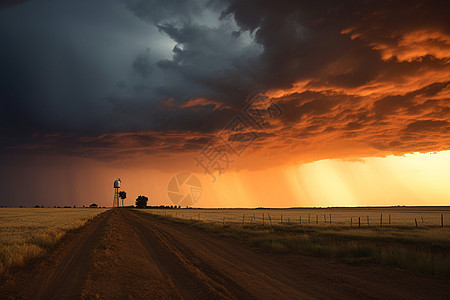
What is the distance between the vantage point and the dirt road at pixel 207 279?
27.5 feet

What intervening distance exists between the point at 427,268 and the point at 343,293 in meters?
5.46

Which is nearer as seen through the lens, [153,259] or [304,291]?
[304,291]

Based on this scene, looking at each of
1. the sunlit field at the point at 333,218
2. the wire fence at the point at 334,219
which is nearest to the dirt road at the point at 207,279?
the wire fence at the point at 334,219

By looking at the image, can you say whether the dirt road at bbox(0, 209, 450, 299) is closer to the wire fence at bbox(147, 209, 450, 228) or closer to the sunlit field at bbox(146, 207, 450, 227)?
the wire fence at bbox(147, 209, 450, 228)

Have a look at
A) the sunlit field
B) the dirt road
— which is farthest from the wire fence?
the dirt road

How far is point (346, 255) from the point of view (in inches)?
592

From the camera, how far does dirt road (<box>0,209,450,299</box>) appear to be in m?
8.38

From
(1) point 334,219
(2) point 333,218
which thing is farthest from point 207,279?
(2) point 333,218

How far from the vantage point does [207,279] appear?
9.76 m

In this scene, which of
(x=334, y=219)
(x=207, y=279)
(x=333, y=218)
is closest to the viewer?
(x=207, y=279)

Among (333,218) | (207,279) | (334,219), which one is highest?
(207,279)

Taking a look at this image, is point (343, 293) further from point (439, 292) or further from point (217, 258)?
point (217, 258)

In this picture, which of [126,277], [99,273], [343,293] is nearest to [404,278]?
[343,293]

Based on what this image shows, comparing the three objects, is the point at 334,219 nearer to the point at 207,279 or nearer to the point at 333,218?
the point at 333,218
